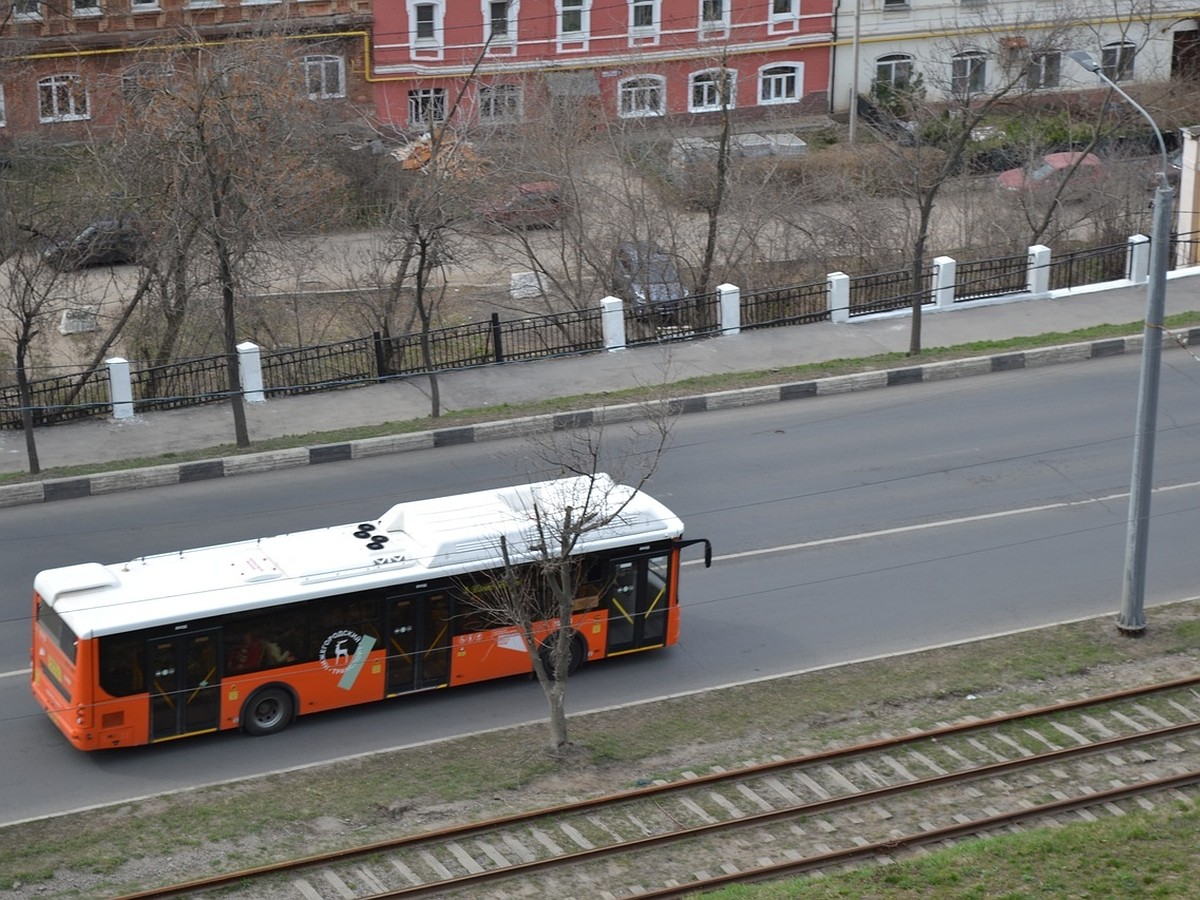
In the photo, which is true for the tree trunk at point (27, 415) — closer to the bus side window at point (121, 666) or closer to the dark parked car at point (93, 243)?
the dark parked car at point (93, 243)

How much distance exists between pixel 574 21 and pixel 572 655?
31.4 m

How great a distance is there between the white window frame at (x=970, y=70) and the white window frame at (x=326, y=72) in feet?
51.8

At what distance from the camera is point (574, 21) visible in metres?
43.6

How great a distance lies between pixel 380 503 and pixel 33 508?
426 cm

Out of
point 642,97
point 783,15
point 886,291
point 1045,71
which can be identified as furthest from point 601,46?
point 886,291

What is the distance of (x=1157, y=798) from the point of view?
13.0m

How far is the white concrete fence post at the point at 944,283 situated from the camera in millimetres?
27312

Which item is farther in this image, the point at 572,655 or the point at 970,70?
Answer: the point at 970,70

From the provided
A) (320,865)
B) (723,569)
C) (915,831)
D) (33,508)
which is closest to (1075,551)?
(723,569)

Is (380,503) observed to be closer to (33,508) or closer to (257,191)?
(33,508)

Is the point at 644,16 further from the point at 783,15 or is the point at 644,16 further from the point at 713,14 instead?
the point at 783,15

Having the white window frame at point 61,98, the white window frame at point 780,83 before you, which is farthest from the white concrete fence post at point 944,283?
the white window frame at point 61,98

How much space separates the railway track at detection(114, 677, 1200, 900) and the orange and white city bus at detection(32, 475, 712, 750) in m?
2.50

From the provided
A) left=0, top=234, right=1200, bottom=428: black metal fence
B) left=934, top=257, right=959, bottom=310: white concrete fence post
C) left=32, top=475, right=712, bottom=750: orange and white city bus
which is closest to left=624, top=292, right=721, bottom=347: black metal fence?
left=0, top=234, right=1200, bottom=428: black metal fence
